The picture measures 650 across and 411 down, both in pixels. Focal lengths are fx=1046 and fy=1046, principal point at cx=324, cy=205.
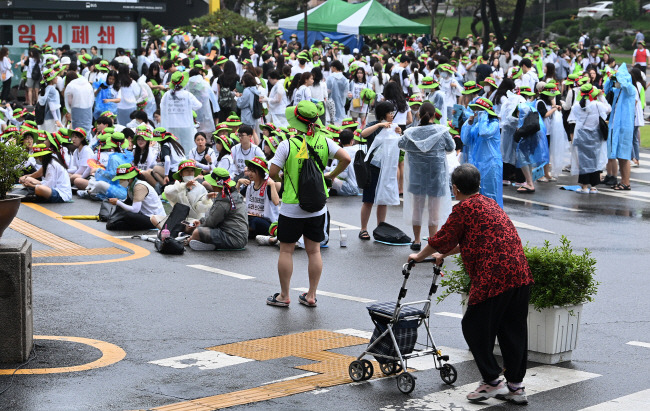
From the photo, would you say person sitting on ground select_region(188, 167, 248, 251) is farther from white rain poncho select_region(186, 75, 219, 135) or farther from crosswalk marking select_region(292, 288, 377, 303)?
white rain poncho select_region(186, 75, 219, 135)

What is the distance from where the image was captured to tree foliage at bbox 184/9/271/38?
40.9m

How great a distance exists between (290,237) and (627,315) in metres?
3.25

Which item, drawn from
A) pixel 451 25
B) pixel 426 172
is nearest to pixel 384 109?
pixel 426 172

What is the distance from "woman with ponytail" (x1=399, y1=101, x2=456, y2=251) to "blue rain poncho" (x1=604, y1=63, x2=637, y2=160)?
656cm

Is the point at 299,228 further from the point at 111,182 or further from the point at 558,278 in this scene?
the point at 111,182

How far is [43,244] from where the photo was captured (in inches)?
512

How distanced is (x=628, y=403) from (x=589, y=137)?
1221 centimetres

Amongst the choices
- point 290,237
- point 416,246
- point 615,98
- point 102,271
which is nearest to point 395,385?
point 290,237

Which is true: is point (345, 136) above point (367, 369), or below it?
above

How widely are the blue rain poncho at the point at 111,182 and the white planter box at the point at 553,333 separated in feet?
30.6

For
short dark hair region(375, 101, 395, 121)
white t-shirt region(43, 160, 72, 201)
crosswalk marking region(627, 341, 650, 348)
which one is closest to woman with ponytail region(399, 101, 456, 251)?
short dark hair region(375, 101, 395, 121)

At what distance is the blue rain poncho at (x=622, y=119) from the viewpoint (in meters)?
18.5

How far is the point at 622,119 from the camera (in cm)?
1855

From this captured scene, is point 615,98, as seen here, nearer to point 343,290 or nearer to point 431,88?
point 431,88
